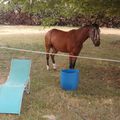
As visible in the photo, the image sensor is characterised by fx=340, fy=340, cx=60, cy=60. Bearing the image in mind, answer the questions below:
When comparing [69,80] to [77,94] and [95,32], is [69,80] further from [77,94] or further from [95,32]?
[95,32]

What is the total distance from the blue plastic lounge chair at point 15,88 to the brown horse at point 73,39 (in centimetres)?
205

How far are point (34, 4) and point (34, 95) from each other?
4664 mm

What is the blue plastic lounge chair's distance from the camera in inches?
250

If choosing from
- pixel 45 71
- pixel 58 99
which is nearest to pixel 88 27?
pixel 45 71

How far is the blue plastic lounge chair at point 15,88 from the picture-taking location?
636cm

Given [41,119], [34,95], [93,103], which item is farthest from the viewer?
[34,95]

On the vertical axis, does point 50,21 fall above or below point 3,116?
below

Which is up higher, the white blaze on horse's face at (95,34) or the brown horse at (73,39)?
the white blaze on horse's face at (95,34)

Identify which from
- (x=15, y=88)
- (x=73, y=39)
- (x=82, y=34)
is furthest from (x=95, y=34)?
(x=15, y=88)

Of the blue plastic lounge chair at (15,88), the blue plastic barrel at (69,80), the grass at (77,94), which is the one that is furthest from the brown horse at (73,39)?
the blue plastic lounge chair at (15,88)

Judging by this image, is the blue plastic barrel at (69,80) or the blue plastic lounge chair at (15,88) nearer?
the blue plastic lounge chair at (15,88)

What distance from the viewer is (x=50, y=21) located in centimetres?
1264

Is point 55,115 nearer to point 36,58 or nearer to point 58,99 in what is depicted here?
point 58,99

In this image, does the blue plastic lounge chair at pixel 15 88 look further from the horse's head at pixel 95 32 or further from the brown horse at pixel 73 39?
the horse's head at pixel 95 32
